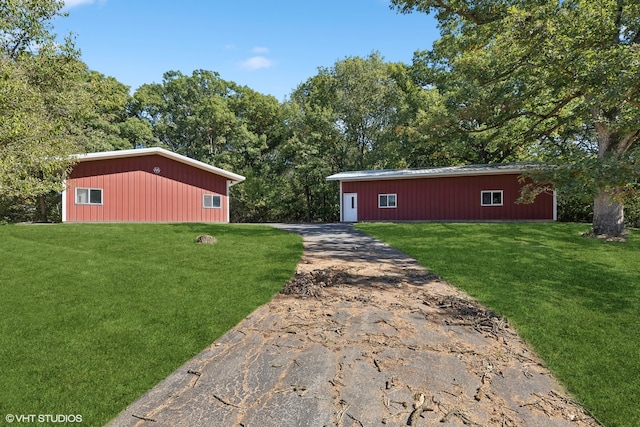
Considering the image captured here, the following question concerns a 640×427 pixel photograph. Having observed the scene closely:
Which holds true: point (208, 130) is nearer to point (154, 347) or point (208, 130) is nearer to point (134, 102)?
point (134, 102)

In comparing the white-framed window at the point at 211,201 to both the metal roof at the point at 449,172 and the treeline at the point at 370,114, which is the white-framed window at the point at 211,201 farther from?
the metal roof at the point at 449,172

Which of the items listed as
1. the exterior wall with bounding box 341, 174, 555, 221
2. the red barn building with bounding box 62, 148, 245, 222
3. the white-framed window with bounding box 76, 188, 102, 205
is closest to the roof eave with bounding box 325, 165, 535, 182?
the exterior wall with bounding box 341, 174, 555, 221

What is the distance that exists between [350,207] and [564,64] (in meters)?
14.1

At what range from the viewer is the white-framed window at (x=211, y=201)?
1884cm

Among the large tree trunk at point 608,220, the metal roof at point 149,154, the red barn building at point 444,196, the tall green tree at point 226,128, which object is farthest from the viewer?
the tall green tree at point 226,128

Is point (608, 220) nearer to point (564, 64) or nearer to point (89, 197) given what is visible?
point (564, 64)

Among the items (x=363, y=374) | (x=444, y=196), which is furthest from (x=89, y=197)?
(x=444, y=196)

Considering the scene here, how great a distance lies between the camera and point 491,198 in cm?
1778

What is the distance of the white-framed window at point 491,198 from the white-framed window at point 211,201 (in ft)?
47.0

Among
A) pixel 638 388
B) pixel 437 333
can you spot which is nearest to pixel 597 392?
pixel 638 388

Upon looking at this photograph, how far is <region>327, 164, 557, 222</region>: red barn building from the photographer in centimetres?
1725

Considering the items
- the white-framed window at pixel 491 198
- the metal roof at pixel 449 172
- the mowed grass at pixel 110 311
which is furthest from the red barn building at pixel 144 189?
the white-framed window at pixel 491 198

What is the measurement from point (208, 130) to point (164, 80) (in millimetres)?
10007

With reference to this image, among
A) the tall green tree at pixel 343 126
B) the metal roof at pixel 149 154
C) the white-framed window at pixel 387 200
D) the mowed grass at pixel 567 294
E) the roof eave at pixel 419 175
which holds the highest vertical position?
the tall green tree at pixel 343 126
